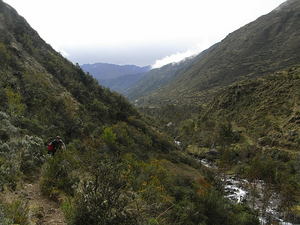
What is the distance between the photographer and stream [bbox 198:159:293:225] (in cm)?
3991

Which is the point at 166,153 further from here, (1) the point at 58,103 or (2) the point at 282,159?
(2) the point at 282,159

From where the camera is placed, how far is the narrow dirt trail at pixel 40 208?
8680mm

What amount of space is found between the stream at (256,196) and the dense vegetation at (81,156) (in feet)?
16.4

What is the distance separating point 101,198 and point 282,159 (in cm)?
6307

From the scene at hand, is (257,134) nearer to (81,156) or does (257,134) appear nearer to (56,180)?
(81,156)

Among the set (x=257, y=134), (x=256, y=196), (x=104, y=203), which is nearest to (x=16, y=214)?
(x=104, y=203)

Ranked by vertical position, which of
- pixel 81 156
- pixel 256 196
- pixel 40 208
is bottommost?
pixel 256 196

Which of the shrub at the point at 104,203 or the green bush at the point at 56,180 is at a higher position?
the shrub at the point at 104,203

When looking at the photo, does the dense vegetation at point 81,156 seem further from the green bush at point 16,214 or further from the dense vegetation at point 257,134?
the dense vegetation at point 257,134

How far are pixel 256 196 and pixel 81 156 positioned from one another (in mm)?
35401

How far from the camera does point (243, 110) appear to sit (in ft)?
308

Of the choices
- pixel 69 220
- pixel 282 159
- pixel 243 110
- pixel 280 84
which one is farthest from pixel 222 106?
pixel 69 220

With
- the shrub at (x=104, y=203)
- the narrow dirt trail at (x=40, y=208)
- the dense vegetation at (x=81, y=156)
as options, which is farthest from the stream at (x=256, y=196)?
the shrub at (x=104, y=203)

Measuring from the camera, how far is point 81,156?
18656 mm
